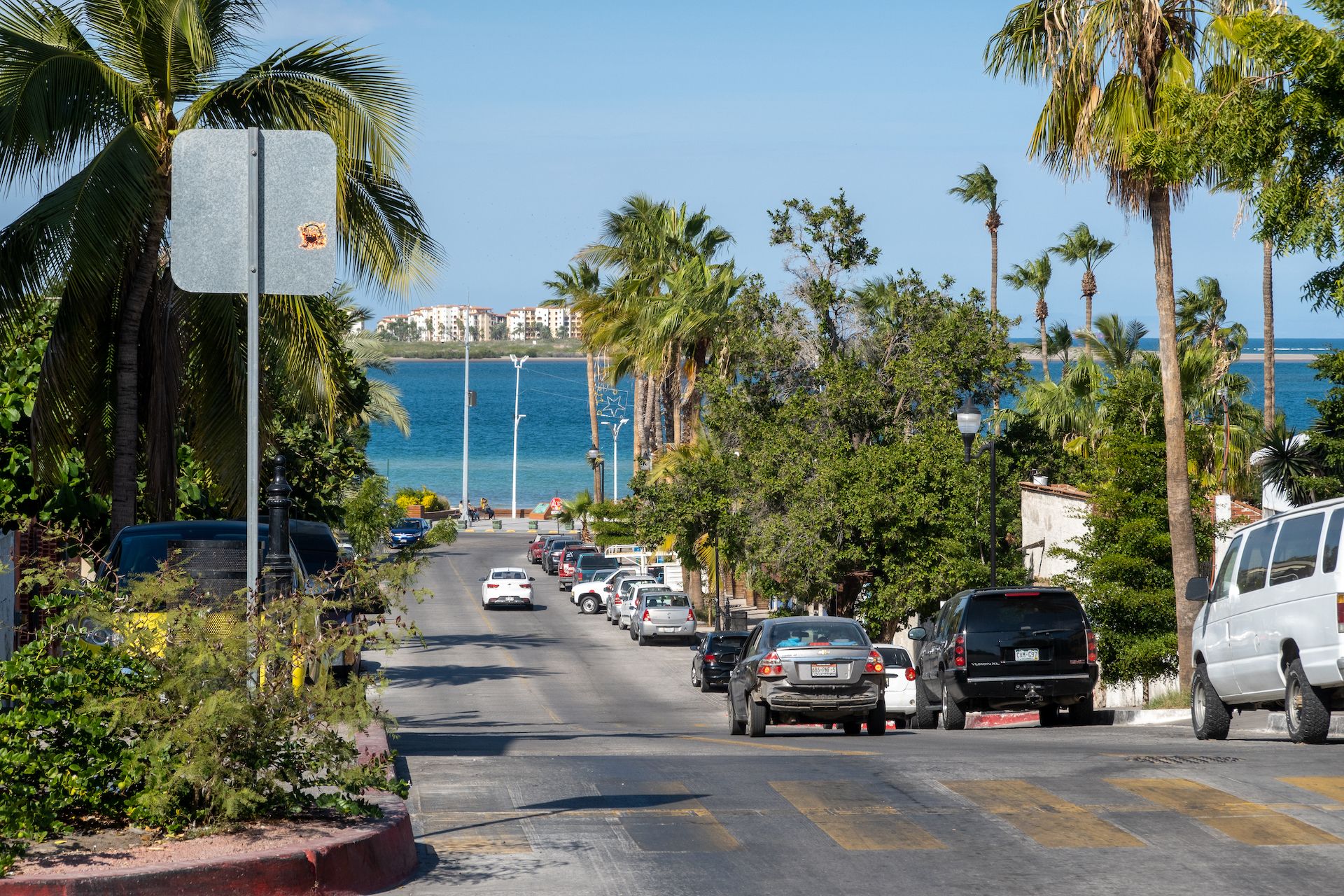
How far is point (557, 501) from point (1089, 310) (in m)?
36.3

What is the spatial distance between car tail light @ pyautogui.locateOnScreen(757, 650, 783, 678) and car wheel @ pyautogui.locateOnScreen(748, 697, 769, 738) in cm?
54

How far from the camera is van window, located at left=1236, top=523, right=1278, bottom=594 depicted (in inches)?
553

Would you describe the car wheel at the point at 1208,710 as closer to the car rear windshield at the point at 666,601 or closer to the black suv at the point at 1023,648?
Result: the black suv at the point at 1023,648

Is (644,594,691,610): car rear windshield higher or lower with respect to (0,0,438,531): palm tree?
lower

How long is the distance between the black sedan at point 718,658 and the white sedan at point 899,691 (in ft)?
25.4

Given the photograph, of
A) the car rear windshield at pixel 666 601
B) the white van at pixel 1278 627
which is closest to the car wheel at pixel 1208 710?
the white van at pixel 1278 627

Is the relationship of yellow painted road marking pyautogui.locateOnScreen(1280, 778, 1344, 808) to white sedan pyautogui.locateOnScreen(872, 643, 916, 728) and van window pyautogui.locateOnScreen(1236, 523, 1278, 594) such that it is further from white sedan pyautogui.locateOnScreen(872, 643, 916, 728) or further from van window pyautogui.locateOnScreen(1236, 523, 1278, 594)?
white sedan pyautogui.locateOnScreen(872, 643, 916, 728)

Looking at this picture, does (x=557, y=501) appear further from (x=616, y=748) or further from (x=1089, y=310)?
(x=616, y=748)

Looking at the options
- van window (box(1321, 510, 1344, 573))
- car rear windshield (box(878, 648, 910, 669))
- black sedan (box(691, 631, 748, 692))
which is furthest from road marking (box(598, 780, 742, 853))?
black sedan (box(691, 631, 748, 692))

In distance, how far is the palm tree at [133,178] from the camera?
17406 millimetres

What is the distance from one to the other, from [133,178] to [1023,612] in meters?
12.1

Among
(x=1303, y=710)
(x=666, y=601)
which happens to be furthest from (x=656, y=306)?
(x=1303, y=710)

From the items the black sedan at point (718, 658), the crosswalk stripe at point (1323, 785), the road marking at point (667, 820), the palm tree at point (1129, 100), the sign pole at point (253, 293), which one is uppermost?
the palm tree at point (1129, 100)

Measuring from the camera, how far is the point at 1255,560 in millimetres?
14320
